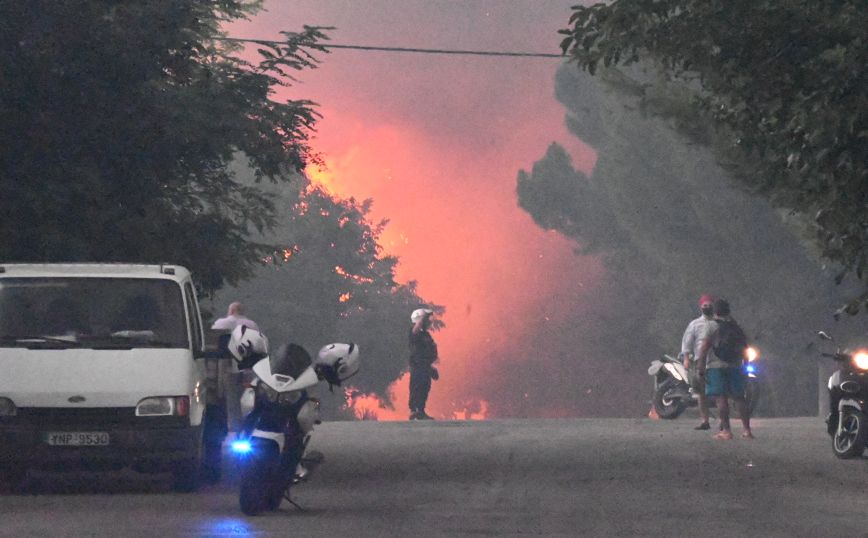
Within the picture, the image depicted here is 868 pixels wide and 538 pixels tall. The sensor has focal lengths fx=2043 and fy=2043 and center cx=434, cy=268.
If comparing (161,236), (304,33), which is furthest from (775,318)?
(161,236)

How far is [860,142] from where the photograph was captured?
15.9m

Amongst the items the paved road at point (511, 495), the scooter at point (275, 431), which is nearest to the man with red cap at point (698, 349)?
the paved road at point (511, 495)

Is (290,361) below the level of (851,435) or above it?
above

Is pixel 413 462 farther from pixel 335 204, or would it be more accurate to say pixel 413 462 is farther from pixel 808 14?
pixel 335 204

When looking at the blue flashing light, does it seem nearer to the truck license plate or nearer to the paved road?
the paved road

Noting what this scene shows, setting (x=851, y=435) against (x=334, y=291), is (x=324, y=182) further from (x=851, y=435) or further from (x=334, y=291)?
(x=851, y=435)

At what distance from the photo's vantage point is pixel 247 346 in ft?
48.0

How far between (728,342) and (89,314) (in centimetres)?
1027

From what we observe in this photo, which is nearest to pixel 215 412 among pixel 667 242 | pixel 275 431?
pixel 275 431

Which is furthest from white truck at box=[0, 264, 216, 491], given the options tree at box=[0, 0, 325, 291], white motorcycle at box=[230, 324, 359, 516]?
tree at box=[0, 0, 325, 291]

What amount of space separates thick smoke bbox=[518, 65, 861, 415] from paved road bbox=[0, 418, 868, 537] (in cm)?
1677

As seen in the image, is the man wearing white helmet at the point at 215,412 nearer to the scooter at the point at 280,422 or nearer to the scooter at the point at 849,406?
the scooter at the point at 280,422

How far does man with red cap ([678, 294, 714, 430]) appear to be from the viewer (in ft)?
82.9

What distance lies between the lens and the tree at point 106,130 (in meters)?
19.6
